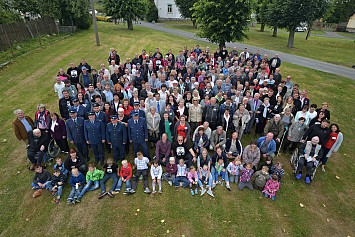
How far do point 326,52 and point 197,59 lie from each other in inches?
1005

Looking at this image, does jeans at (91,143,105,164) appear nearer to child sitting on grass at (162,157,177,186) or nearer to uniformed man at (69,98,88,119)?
uniformed man at (69,98,88,119)

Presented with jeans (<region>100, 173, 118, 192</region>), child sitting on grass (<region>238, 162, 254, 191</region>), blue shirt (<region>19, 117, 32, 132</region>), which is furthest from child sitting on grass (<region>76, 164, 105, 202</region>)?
child sitting on grass (<region>238, 162, 254, 191</region>)

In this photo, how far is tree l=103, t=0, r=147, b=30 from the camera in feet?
103

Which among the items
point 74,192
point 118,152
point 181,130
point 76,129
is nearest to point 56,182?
point 74,192

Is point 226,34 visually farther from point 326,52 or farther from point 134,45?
point 326,52

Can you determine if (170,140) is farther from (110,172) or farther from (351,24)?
(351,24)

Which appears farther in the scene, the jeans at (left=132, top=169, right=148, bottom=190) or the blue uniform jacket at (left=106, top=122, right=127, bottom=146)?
the blue uniform jacket at (left=106, top=122, right=127, bottom=146)

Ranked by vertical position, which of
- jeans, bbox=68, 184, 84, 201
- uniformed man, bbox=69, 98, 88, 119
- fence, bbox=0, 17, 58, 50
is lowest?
jeans, bbox=68, 184, 84, 201

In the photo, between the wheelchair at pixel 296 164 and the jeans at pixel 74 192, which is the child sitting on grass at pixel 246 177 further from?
the jeans at pixel 74 192

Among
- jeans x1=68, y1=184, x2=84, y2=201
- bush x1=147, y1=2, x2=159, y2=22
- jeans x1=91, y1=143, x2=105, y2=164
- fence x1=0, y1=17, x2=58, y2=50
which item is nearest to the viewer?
jeans x1=68, y1=184, x2=84, y2=201

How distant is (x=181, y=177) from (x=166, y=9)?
2193 inches

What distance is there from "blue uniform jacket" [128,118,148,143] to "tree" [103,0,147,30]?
30399mm

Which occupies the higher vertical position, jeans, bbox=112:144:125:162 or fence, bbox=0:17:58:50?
fence, bbox=0:17:58:50

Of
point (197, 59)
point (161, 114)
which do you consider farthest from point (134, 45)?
point (161, 114)
